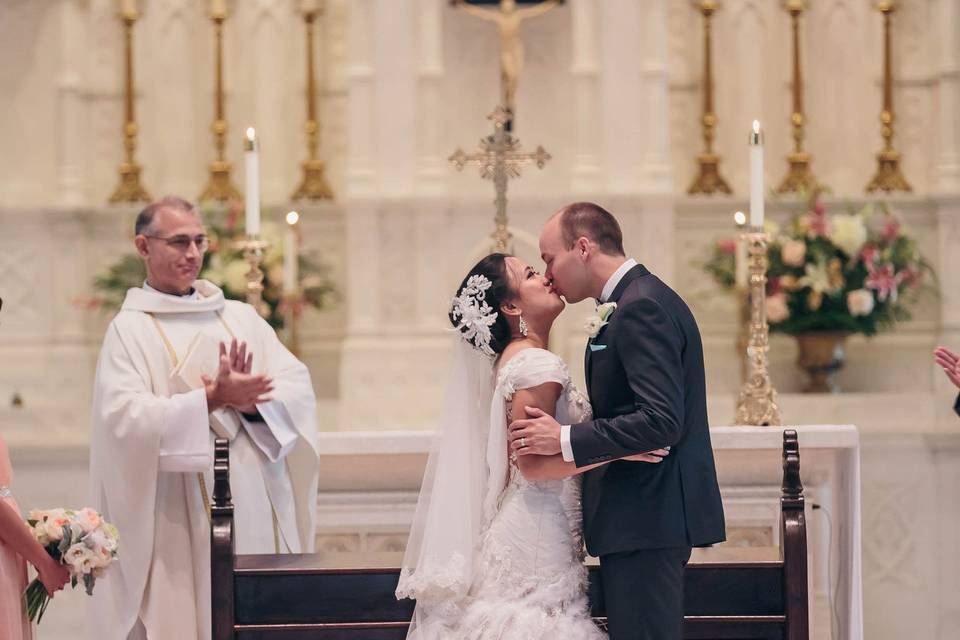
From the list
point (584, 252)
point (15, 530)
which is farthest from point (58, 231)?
point (584, 252)

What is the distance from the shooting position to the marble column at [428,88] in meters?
8.99

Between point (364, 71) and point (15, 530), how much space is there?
4706mm

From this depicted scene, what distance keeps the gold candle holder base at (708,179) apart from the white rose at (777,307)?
1.02m

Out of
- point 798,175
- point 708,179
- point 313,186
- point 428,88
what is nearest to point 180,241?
point 428,88

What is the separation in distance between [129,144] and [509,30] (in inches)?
94.2

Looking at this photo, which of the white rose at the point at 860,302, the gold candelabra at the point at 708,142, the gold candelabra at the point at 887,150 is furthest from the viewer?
the gold candelabra at the point at 708,142

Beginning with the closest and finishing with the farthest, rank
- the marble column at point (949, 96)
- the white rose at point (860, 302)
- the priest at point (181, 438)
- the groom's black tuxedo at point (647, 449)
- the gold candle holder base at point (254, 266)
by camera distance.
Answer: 1. the groom's black tuxedo at point (647, 449)
2. the priest at point (181, 438)
3. the gold candle holder base at point (254, 266)
4. the white rose at point (860, 302)
5. the marble column at point (949, 96)

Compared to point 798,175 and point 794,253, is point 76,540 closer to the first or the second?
point 794,253

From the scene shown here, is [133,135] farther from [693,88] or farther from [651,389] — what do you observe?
[651,389]

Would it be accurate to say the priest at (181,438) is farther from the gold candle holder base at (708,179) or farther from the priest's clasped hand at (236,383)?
the gold candle holder base at (708,179)

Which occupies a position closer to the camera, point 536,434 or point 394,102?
point 536,434

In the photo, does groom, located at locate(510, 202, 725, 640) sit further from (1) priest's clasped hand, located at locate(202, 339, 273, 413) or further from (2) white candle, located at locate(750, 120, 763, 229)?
(2) white candle, located at locate(750, 120, 763, 229)

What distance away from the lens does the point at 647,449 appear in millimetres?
4438

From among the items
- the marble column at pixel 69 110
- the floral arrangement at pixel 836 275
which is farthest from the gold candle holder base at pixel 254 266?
the marble column at pixel 69 110
